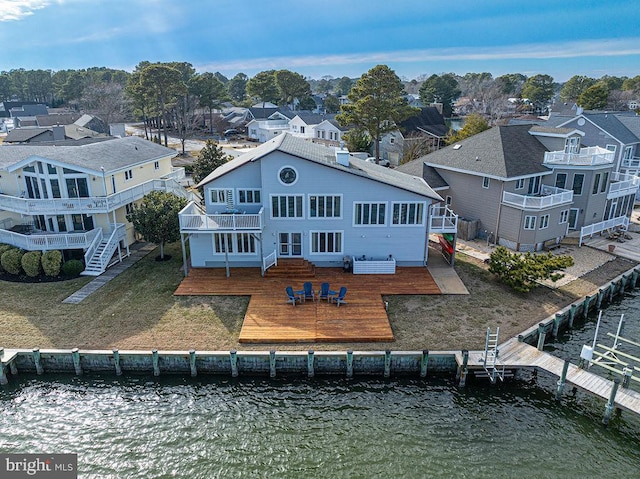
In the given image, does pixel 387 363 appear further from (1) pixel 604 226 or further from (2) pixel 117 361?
(1) pixel 604 226

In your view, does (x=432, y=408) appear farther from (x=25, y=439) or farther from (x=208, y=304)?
(x=25, y=439)

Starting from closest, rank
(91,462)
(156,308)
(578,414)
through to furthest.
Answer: (91,462)
(578,414)
(156,308)

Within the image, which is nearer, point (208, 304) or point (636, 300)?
point (208, 304)

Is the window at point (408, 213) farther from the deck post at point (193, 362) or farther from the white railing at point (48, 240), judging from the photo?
the white railing at point (48, 240)

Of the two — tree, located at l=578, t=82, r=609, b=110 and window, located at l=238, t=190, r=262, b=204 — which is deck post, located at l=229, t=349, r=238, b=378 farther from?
tree, located at l=578, t=82, r=609, b=110

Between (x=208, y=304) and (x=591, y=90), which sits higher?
(x=591, y=90)

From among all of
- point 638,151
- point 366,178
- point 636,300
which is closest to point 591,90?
point 638,151

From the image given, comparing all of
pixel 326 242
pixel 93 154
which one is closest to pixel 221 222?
pixel 326 242
